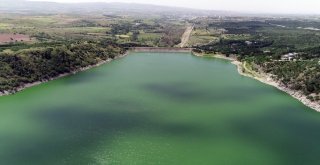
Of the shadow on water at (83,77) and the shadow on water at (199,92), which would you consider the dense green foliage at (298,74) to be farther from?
the shadow on water at (83,77)

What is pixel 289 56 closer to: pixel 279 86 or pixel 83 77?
pixel 279 86

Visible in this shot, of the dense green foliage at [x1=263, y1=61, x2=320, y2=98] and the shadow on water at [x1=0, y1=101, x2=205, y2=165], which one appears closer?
the shadow on water at [x1=0, y1=101, x2=205, y2=165]

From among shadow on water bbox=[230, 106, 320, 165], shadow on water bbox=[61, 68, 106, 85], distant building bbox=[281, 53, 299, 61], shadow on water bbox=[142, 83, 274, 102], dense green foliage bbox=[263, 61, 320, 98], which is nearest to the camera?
shadow on water bbox=[230, 106, 320, 165]

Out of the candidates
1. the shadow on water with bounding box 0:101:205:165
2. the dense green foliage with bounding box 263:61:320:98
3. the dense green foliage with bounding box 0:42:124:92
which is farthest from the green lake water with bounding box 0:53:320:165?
the dense green foliage with bounding box 263:61:320:98

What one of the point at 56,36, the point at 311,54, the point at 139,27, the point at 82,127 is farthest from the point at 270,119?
the point at 139,27

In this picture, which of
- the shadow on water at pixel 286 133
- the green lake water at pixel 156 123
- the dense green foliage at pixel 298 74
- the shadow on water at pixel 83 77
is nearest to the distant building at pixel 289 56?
the dense green foliage at pixel 298 74

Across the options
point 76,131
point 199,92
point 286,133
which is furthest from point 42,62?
point 286,133

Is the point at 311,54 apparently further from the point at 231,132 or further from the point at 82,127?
the point at 82,127

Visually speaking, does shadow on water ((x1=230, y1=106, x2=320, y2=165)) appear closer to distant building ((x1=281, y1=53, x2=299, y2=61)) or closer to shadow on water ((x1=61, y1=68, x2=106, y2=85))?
distant building ((x1=281, y1=53, x2=299, y2=61))

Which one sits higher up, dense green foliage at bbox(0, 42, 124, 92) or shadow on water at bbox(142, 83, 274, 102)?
dense green foliage at bbox(0, 42, 124, 92)
